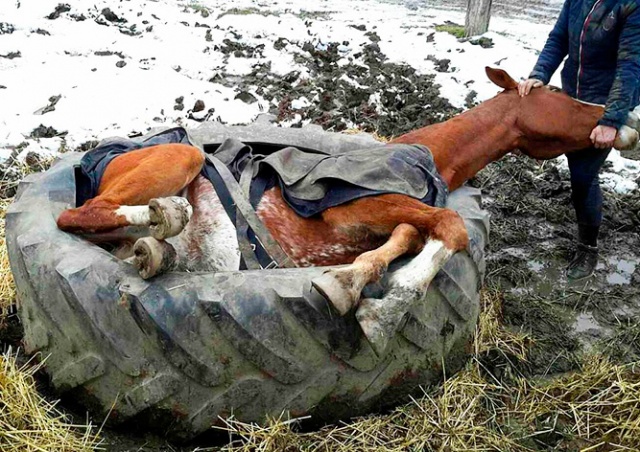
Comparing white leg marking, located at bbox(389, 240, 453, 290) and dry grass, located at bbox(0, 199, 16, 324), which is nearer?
white leg marking, located at bbox(389, 240, 453, 290)

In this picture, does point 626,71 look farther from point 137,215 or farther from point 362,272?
point 137,215

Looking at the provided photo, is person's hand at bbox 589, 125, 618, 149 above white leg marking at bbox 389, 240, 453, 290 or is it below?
above

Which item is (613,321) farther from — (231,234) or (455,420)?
(231,234)

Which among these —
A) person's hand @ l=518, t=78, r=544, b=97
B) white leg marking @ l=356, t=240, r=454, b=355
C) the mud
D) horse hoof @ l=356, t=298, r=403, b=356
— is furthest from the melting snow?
horse hoof @ l=356, t=298, r=403, b=356

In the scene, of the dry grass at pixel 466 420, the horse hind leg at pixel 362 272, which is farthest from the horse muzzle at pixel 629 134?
the horse hind leg at pixel 362 272

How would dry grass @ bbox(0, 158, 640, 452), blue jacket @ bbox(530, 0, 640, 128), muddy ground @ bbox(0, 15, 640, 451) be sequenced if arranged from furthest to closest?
blue jacket @ bbox(530, 0, 640, 128) < muddy ground @ bbox(0, 15, 640, 451) < dry grass @ bbox(0, 158, 640, 452)

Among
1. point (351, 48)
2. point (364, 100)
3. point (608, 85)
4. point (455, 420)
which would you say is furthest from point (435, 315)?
point (351, 48)

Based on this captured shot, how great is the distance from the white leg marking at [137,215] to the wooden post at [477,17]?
7.11m

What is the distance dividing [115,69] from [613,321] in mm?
5137

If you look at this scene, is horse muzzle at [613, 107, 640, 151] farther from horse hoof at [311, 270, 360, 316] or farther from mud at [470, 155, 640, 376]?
horse hoof at [311, 270, 360, 316]

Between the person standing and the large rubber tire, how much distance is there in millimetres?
1755

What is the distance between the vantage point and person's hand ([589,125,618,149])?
11.0ft

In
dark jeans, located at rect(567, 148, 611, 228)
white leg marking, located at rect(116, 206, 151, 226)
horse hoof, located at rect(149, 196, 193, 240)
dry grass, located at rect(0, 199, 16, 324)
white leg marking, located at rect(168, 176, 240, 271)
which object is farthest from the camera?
dark jeans, located at rect(567, 148, 611, 228)

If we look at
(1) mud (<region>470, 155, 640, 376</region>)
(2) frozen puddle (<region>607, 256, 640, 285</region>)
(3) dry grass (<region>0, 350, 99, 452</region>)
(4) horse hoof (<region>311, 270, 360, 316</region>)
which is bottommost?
(2) frozen puddle (<region>607, 256, 640, 285</region>)
